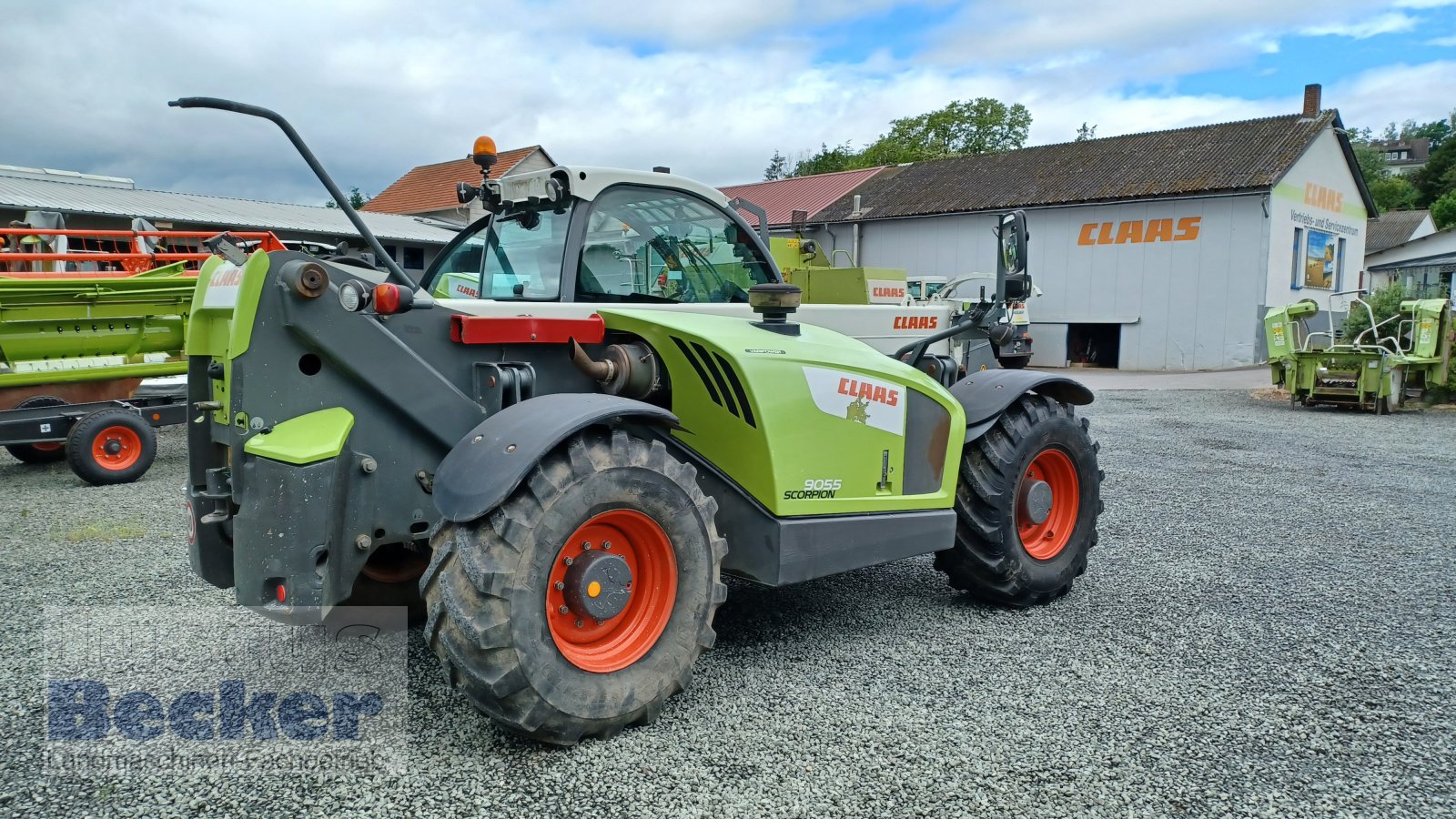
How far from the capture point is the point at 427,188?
135 ft

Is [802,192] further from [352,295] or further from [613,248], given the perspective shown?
[352,295]

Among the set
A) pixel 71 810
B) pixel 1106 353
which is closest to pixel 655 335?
pixel 71 810

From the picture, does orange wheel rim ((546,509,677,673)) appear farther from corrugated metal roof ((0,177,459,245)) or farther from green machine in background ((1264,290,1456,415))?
corrugated metal roof ((0,177,459,245))

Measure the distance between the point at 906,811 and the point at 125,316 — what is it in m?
8.47

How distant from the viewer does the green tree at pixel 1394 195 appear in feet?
225

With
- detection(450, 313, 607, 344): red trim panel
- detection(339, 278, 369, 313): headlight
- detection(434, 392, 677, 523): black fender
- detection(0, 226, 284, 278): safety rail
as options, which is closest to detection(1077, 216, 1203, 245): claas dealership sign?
detection(0, 226, 284, 278): safety rail

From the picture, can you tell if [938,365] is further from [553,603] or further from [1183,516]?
[1183,516]

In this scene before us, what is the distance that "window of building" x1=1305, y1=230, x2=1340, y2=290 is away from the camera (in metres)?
24.4

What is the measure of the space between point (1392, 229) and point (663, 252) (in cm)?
6326

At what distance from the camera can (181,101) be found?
9.25ft

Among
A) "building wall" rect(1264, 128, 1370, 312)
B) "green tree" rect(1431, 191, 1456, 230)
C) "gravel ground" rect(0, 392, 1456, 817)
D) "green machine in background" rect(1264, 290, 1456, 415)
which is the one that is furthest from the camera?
"green tree" rect(1431, 191, 1456, 230)

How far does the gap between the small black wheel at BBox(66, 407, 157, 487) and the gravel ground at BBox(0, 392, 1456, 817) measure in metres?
1.49

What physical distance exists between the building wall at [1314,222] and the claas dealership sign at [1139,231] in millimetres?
1816

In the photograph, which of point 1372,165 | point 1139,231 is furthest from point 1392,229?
point 1139,231
